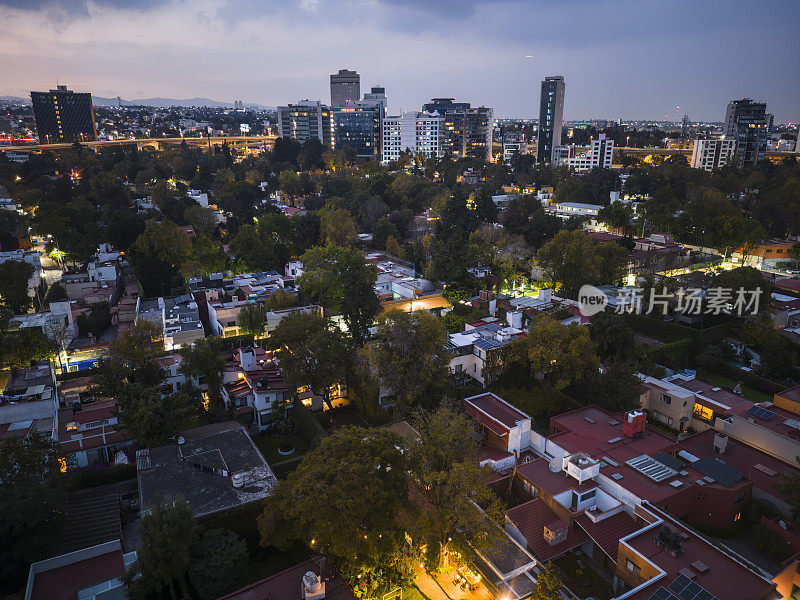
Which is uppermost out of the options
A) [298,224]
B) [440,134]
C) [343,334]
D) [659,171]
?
[440,134]

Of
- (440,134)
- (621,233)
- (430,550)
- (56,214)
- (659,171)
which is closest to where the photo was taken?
(430,550)

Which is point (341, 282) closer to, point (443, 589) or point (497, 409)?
point (497, 409)

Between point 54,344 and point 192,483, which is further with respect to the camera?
point 54,344

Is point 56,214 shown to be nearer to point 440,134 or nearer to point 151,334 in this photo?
point 151,334

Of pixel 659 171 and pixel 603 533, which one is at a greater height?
pixel 659 171

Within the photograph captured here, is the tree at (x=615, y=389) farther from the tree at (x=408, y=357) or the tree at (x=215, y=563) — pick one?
the tree at (x=215, y=563)

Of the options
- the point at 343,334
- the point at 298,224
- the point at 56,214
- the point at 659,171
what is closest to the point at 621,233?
the point at 659,171

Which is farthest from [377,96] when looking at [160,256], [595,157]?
[160,256]
